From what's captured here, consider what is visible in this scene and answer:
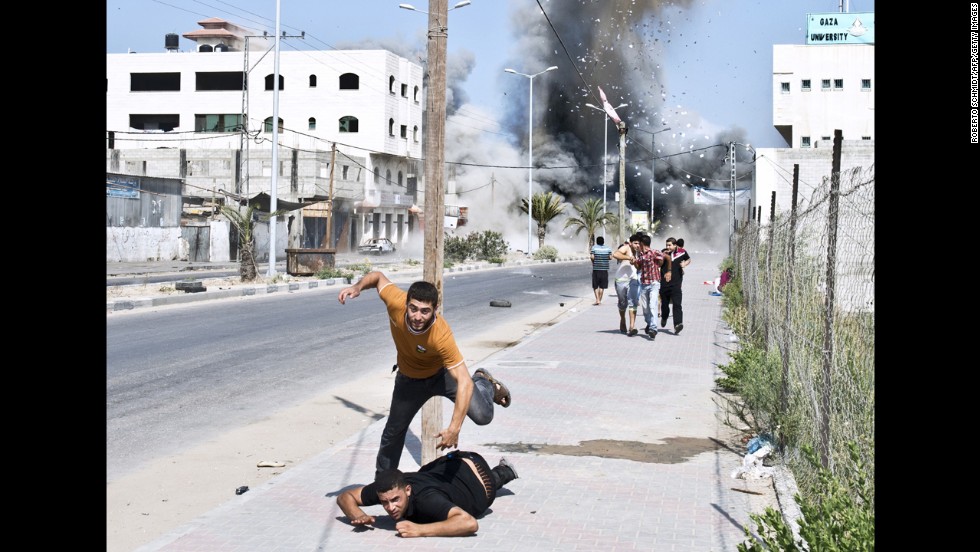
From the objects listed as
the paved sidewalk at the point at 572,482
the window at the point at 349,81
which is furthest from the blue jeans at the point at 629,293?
the window at the point at 349,81

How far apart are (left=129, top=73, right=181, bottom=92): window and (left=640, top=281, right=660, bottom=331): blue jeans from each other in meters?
61.3

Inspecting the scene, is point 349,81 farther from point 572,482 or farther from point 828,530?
point 828,530

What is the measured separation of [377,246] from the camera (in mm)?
61625

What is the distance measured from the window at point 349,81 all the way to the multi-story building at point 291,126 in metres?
0.06

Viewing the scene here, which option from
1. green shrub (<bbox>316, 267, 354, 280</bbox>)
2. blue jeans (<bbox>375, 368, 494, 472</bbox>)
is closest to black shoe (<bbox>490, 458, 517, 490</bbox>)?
blue jeans (<bbox>375, 368, 494, 472</bbox>)

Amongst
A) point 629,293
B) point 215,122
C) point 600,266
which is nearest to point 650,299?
point 629,293

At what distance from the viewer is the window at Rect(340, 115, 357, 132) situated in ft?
218

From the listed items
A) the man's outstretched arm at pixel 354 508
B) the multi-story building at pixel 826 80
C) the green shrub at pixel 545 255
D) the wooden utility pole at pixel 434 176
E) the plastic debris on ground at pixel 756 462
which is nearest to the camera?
the man's outstretched arm at pixel 354 508

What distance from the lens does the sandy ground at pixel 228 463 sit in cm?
638

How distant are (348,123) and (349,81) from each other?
2765mm

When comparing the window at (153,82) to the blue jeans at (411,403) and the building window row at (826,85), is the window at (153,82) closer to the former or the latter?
the building window row at (826,85)
